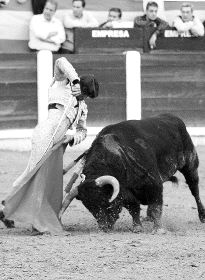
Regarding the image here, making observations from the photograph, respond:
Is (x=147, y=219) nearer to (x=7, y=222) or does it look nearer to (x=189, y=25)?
(x=7, y=222)

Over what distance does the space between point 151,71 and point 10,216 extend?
547 cm

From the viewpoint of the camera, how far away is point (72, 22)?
10.9 meters

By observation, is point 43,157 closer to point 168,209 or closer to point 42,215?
point 42,215

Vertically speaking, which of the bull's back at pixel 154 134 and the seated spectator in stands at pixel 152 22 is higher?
the seated spectator in stands at pixel 152 22

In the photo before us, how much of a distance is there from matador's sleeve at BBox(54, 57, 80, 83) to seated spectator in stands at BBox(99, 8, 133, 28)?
14.6 ft

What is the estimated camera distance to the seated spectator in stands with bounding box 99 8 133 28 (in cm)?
1095

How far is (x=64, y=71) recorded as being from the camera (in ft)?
20.7

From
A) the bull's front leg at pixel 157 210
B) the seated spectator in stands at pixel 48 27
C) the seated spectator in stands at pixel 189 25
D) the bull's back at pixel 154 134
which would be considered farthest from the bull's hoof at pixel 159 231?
the seated spectator in stands at pixel 189 25

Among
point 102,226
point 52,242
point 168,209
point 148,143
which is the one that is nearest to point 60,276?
point 52,242

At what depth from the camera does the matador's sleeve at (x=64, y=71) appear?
6.26 meters

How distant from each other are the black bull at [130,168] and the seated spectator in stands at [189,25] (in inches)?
171

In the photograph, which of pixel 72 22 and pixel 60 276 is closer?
pixel 60 276

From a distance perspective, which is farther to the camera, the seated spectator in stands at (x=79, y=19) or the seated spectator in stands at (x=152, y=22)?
the seated spectator in stands at (x=152, y=22)

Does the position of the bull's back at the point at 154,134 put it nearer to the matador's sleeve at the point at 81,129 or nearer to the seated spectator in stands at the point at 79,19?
the matador's sleeve at the point at 81,129
